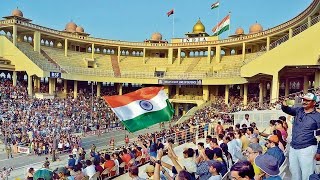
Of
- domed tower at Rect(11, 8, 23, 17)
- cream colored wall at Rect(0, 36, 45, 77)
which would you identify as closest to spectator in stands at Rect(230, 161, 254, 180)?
cream colored wall at Rect(0, 36, 45, 77)

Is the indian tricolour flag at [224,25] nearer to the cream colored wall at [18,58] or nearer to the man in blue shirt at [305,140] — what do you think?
the cream colored wall at [18,58]

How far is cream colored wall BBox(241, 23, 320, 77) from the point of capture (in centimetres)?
2089

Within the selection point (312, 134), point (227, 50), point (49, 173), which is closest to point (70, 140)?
point (49, 173)

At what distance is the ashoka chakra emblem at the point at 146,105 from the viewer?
10.4 meters

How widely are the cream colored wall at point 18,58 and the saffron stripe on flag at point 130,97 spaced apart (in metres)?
24.1

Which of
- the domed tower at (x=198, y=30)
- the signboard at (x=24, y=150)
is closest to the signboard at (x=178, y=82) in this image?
the domed tower at (x=198, y=30)

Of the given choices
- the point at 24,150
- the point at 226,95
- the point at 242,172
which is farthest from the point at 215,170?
the point at 226,95

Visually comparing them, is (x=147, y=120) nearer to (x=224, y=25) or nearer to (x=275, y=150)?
(x=275, y=150)

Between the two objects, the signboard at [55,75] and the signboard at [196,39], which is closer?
the signboard at [55,75]

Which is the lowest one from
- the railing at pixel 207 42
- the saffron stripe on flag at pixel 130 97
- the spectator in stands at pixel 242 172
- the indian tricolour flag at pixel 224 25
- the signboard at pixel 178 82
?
the spectator in stands at pixel 242 172

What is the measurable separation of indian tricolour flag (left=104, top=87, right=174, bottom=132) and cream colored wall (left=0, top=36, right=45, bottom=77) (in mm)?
24317

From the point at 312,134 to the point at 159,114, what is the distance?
6.41 m

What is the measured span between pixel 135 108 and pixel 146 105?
54cm

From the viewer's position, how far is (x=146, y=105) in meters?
10.5
